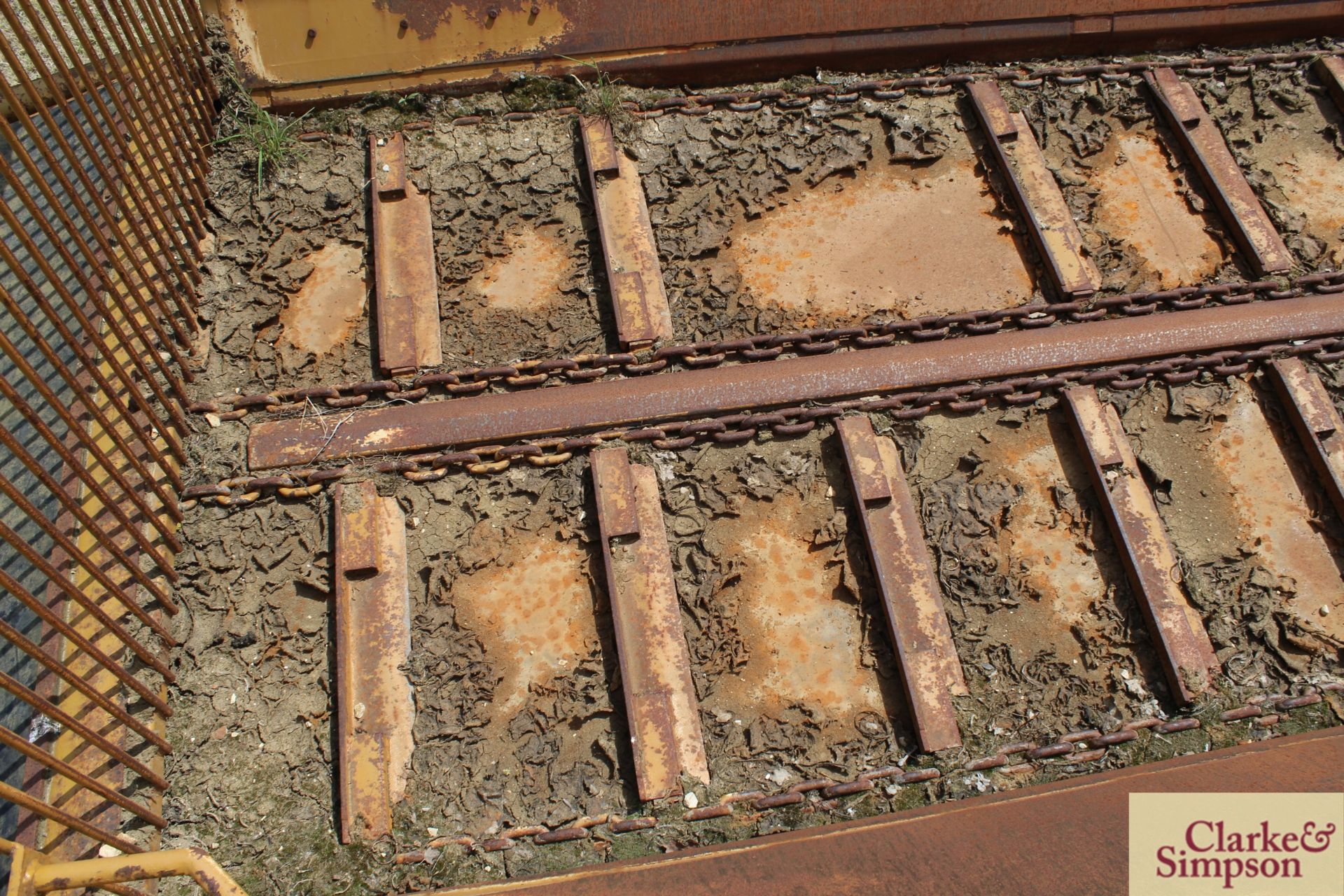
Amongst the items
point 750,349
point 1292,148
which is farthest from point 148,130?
point 1292,148

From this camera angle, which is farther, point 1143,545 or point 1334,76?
point 1334,76

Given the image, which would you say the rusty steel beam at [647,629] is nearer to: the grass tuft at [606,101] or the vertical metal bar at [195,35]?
the grass tuft at [606,101]

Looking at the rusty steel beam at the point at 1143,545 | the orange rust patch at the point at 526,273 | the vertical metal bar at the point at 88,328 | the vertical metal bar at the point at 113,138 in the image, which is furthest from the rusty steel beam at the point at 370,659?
the rusty steel beam at the point at 1143,545

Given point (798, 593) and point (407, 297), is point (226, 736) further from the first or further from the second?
point (798, 593)

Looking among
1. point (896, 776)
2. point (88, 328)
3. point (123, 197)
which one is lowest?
point (896, 776)

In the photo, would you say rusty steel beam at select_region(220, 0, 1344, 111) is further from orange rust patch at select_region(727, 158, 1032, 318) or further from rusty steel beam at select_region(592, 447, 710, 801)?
rusty steel beam at select_region(592, 447, 710, 801)

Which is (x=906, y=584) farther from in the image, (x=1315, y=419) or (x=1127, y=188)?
(x=1127, y=188)

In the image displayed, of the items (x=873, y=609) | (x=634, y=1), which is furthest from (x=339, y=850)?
(x=634, y=1)
